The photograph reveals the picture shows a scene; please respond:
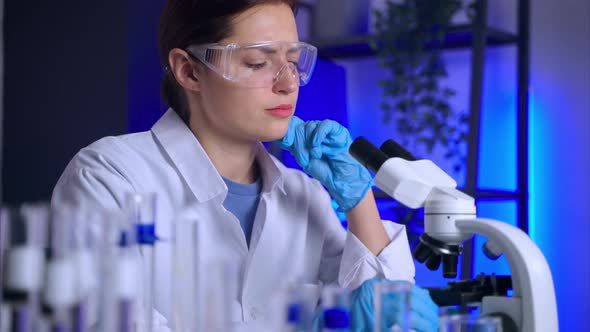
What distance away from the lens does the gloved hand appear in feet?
5.20

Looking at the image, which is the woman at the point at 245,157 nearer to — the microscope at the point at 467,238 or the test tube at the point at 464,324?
the microscope at the point at 467,238

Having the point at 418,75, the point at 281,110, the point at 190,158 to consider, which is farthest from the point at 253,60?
the point at 418,75

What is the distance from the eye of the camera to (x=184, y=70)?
162 centimetres

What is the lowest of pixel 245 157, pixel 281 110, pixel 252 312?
pixel 252 312

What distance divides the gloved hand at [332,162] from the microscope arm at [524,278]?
1.93 ft

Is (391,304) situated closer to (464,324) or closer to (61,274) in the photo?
(464,324)

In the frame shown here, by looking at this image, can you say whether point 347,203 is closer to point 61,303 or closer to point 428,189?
point 428,189

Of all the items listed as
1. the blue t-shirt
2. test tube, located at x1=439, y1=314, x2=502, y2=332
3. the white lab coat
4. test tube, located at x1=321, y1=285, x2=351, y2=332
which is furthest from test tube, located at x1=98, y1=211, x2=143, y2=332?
the blue t-shirt

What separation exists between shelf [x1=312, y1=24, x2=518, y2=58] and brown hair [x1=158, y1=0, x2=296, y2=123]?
140 cm

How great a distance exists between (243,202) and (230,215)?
0.12 m

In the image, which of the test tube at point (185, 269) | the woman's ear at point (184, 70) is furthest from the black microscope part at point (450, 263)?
the woman's ear at point (184, 70)

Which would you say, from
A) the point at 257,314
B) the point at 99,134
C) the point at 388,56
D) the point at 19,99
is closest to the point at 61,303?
the point at 257,314

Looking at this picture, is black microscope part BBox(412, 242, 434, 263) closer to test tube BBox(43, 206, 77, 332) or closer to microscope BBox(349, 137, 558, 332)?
microscope BBox(349, 137, 558, 332)

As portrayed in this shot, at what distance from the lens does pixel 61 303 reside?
27.2 inches
